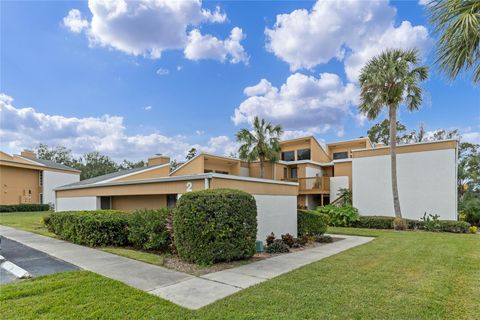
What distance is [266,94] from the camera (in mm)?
20156

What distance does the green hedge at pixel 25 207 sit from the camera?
26.3 metres

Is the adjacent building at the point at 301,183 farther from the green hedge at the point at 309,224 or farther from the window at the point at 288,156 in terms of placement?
the green hedge at the point at 309,224

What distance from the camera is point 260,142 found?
874 inches

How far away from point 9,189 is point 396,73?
1433 inches

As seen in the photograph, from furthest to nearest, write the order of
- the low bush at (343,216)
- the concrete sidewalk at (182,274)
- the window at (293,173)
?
the window at (293,173) < the low bush at (343,216) < the concrete sidewalk at (182,274)

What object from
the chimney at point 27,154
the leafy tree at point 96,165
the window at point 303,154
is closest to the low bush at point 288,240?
the window at point 303,154

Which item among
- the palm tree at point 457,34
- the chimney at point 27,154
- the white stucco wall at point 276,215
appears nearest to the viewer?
the palm tree at point 457,34

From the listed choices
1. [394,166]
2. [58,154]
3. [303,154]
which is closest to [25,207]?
[58,154]

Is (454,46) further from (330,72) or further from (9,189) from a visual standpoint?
(9,189)

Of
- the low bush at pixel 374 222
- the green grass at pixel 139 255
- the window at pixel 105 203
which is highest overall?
the window at pixel 105 203

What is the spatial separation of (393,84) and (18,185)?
119 ft

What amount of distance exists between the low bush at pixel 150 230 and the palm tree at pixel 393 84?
1334 centimetres

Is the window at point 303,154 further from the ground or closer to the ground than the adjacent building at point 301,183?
further from the ground

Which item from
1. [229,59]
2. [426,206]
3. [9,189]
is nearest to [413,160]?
[426,206]
